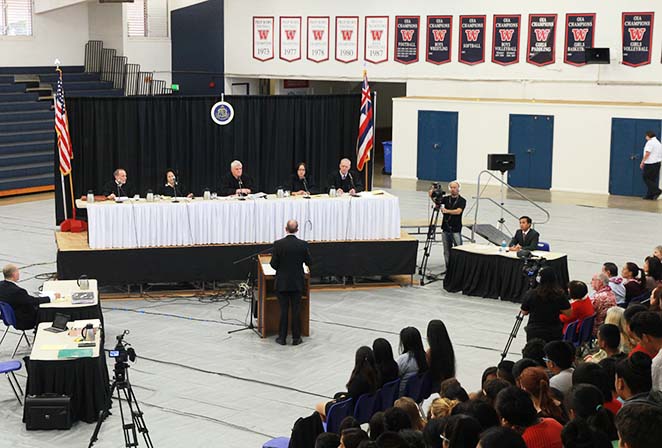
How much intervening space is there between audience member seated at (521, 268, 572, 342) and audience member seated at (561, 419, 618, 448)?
4.78m

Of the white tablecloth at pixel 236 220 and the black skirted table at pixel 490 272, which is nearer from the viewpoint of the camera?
the black skirted table at pixel 490 272

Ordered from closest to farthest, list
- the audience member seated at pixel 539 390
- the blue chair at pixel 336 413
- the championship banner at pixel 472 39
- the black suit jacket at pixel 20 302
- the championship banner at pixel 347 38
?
the audience member seated at pixel 539 390 < the blue chair at pixel 336 413 < the black suit jacket at pixel 20 302 < the championship banner at pixel 472 39 < the championship banner at pixel 347 38

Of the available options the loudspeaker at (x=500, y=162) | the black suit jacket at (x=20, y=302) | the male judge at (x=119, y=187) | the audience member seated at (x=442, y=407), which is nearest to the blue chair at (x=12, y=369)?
the black suit jacket at (x=20, y=302)

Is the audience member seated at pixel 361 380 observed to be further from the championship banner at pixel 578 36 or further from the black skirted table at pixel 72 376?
the championship banner at pixel 578 36

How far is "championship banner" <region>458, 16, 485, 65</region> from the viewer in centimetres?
2425

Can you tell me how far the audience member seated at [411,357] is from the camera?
818cm

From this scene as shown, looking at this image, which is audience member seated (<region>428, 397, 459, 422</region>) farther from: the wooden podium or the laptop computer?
the wooden podium

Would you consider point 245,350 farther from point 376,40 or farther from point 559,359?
point 376,40

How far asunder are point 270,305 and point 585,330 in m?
4.20

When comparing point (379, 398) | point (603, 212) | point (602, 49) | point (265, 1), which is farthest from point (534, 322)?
point (265, 1)

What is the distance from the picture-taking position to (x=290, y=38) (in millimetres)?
27000

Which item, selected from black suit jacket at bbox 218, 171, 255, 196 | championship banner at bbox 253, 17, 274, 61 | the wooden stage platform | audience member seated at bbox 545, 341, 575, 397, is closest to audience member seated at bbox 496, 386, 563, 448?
audience member seated at bbox 545, 341, 575, 397

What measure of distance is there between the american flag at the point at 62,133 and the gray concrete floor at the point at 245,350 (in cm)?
165

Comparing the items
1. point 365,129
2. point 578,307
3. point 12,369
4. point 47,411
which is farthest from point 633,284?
point 365,129
